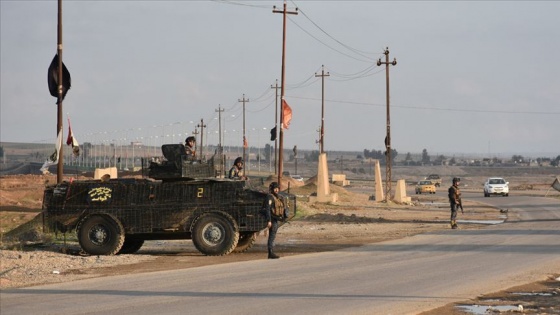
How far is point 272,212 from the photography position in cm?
2319

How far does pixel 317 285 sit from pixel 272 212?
593 centimetres

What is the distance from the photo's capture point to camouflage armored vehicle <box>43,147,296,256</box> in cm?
2392

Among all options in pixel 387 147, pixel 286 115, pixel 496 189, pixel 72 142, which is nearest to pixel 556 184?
pixel 387 147

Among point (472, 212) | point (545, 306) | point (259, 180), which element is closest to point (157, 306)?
point (545, 306)

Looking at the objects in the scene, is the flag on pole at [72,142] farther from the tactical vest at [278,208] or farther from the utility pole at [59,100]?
the tactical vest at [278,208]

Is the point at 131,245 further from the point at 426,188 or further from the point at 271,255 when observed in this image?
the point at 426,188

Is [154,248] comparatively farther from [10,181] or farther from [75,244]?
[10,181]

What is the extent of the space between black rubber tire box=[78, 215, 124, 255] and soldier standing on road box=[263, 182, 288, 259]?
3616 mm

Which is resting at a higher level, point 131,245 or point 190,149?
point 190,149

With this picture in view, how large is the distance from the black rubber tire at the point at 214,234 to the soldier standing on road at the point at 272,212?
1.04 m

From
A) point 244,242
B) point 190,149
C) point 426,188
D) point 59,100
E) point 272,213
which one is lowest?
point 426,188

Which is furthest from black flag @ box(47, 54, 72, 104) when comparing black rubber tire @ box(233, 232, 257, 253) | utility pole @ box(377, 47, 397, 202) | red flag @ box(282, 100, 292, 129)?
utility pole @ box(377, 47, 397, 202)

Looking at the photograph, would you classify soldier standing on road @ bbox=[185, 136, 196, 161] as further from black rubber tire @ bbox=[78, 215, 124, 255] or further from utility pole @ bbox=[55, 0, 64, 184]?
utility pole @ bbox=[55, 0, 64, 184]

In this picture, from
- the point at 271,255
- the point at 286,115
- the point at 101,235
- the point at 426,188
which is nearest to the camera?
the point at 271,255
